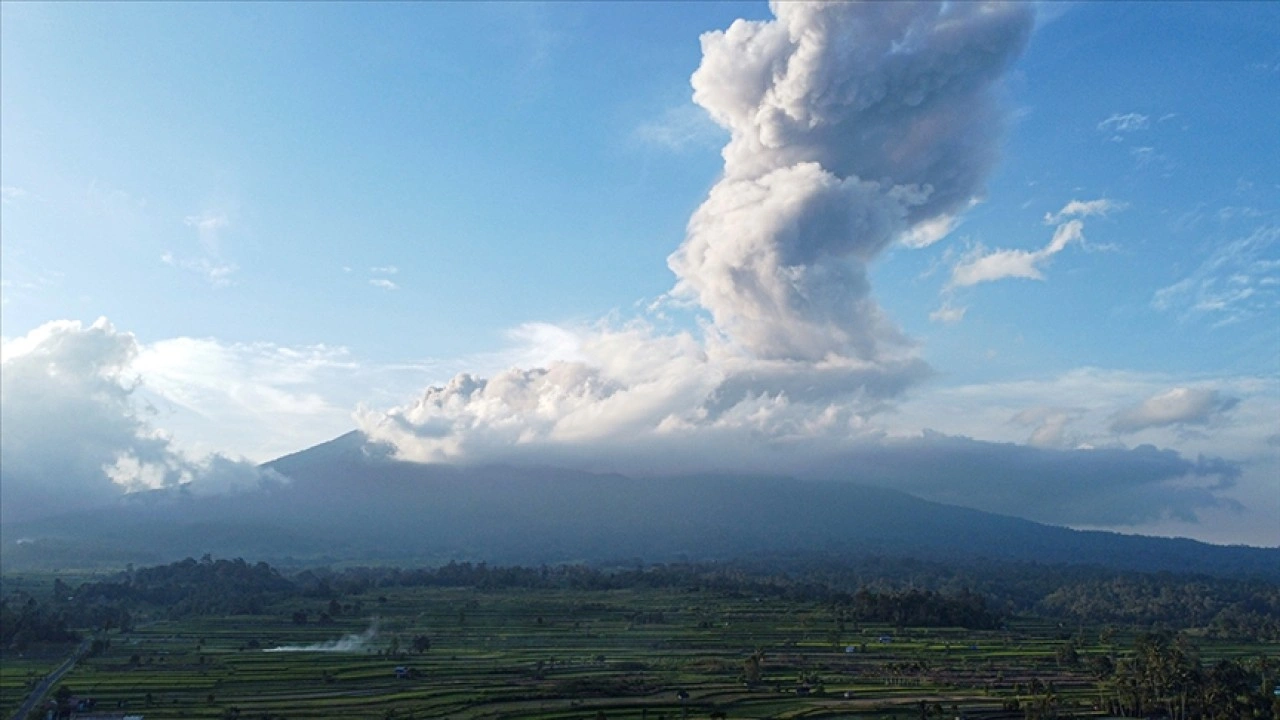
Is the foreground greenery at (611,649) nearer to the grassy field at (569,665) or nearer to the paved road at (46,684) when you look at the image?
the grassy field at (569,665)

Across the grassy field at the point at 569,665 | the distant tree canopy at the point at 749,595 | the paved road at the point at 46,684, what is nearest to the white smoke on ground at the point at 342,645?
the grassy field at the point at 569,665

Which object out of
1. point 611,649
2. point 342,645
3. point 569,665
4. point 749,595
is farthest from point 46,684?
point 749,595

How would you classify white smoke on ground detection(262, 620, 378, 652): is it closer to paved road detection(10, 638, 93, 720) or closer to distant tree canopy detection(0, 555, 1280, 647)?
distant tree canopy detection(0, 555, 1280, 647)

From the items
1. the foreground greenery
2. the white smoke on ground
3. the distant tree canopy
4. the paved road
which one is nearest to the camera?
the foreground greenery

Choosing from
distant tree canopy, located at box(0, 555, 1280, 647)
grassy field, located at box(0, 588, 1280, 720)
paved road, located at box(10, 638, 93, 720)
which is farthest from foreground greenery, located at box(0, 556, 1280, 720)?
paved road, located at box(10, 638, 93, 720)

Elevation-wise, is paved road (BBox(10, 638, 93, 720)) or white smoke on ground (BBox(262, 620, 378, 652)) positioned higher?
white smoke on ground (BBox(262, 620, 378, 652))

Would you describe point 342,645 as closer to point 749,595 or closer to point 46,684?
point 46,684
